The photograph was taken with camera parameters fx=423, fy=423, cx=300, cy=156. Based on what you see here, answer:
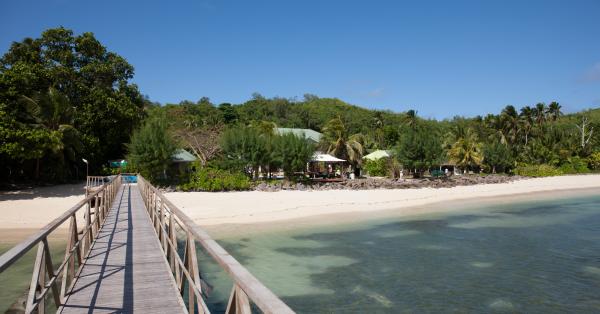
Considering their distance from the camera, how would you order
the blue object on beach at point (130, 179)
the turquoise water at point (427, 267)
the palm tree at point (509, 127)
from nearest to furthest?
the turquoise water at point (427, 267), the blue object on beach at point (130, 179), the palm tree at point (509, 127)

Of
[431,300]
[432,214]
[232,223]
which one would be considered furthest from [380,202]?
[431,300]

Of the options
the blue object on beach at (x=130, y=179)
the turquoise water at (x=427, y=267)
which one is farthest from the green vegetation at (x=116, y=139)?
the turquoise water at (x=427, y=267)

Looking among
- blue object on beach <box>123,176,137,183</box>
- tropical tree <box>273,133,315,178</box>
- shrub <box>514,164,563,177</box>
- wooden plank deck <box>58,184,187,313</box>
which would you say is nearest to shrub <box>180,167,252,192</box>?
tropical tree <box>273,133,315,178</box>

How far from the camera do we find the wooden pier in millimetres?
2584

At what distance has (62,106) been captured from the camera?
30.3 metres

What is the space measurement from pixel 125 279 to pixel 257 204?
61.8 feet

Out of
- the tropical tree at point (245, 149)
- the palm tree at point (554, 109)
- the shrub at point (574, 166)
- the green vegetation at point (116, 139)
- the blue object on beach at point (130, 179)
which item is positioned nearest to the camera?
the green vegetation at point (116, 139)

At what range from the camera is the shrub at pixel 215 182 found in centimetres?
2967

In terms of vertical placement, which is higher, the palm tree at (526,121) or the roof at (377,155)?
the palm tree at (526,121)

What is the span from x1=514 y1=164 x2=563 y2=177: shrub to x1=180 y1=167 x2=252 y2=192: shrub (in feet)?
126

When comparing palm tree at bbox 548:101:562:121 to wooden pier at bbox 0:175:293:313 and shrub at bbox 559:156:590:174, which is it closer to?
shrub at bbox 559:156:590:174

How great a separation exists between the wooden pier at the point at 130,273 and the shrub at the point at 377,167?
4083 centimetres

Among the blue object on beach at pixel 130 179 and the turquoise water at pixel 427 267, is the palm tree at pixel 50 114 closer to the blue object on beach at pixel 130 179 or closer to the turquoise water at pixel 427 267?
the blue object on beach at pixel 130 179

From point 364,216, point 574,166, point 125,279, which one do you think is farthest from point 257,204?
point 574,166
